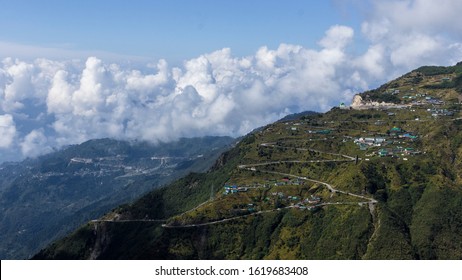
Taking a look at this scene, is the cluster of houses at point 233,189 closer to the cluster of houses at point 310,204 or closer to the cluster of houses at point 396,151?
the cluster of houses at point 310,204

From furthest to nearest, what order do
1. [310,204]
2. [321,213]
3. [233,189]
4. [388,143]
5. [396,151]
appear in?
[388,143]
[396,151]
[233,189]
[310,204]
[321,213]

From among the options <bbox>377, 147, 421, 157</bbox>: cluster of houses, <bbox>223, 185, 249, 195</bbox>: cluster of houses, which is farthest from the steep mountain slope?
<bbox>223, 185, 249, 195</bbox>: cluster of houses

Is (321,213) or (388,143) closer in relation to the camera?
(321,213)

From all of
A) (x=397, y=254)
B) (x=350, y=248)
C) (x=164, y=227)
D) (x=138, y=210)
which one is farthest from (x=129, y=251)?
Result: (x=397, y=254)

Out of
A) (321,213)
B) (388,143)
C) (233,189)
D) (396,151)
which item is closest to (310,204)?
(321,213)

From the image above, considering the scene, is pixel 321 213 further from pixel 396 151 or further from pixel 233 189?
pixel 396 151

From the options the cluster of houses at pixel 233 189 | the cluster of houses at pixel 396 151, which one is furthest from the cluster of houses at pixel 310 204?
the cluster of houses at pixel 396 151

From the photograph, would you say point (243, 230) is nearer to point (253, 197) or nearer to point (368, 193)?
point (253, 197)

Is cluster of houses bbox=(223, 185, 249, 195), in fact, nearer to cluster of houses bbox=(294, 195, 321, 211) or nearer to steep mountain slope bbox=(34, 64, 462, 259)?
steep mountain slope bbox=(34, 64, 462, 259)
